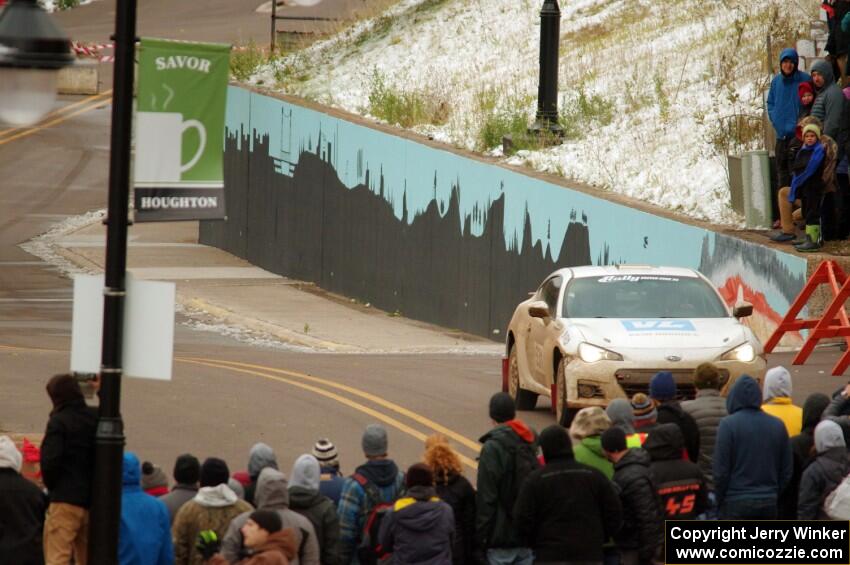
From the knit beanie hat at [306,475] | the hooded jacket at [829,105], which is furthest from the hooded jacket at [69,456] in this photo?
the hooded jacket at [829,105]

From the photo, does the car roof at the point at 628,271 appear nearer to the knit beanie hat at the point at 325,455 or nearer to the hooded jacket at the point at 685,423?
the hooded jacket at the point at 685,423

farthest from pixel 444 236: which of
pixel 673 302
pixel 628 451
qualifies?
pixel 628 451

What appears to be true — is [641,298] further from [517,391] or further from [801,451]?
[801,451]

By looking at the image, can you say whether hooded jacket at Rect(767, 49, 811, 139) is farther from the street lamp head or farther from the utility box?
the street lamp head

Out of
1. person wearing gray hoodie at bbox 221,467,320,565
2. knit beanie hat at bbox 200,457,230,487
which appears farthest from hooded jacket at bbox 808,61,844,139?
person wearing gray hoodie at bbox 221,467,320,565

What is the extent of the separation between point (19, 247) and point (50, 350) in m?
17.9

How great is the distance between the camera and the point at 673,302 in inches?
669

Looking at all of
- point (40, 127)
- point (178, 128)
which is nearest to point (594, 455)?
point (178, 128)

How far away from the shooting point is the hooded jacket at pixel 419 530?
9.49 metres

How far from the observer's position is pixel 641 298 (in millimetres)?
17031

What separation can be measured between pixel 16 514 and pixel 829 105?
48.5 feet

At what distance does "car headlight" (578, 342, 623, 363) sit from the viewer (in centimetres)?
1578

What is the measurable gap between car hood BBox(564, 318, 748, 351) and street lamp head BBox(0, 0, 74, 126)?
802 cm

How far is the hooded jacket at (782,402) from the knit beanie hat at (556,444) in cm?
273
